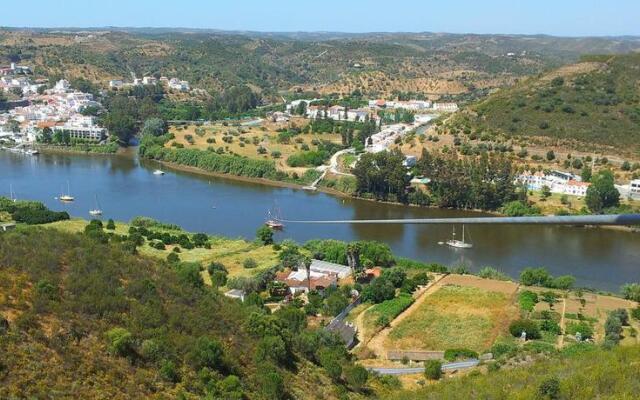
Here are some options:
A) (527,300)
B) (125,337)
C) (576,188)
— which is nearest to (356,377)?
(125,337)

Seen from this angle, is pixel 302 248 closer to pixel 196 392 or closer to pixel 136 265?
pixel 136 265

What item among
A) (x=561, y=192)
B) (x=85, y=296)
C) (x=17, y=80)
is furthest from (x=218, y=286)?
(x=17, y=80)

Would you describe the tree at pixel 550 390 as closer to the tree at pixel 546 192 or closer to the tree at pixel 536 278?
the tree at pixel 536 278

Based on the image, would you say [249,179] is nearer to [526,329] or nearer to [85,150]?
[85,150]

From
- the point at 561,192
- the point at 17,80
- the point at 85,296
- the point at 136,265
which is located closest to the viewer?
the point at 85,296

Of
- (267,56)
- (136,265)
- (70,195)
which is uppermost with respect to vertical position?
(267,56)

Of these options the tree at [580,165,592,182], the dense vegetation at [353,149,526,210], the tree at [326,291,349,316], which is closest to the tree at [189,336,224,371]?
the tree at [326,291,349,316]

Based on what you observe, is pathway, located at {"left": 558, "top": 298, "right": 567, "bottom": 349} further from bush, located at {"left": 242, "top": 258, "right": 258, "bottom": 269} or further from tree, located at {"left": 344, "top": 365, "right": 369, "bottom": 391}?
bush, located at {"left": 242, "top": 258, "right": 258, "bottom": 269}

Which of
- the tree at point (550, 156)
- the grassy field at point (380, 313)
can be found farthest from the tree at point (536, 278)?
the tree at point (550, 156)
